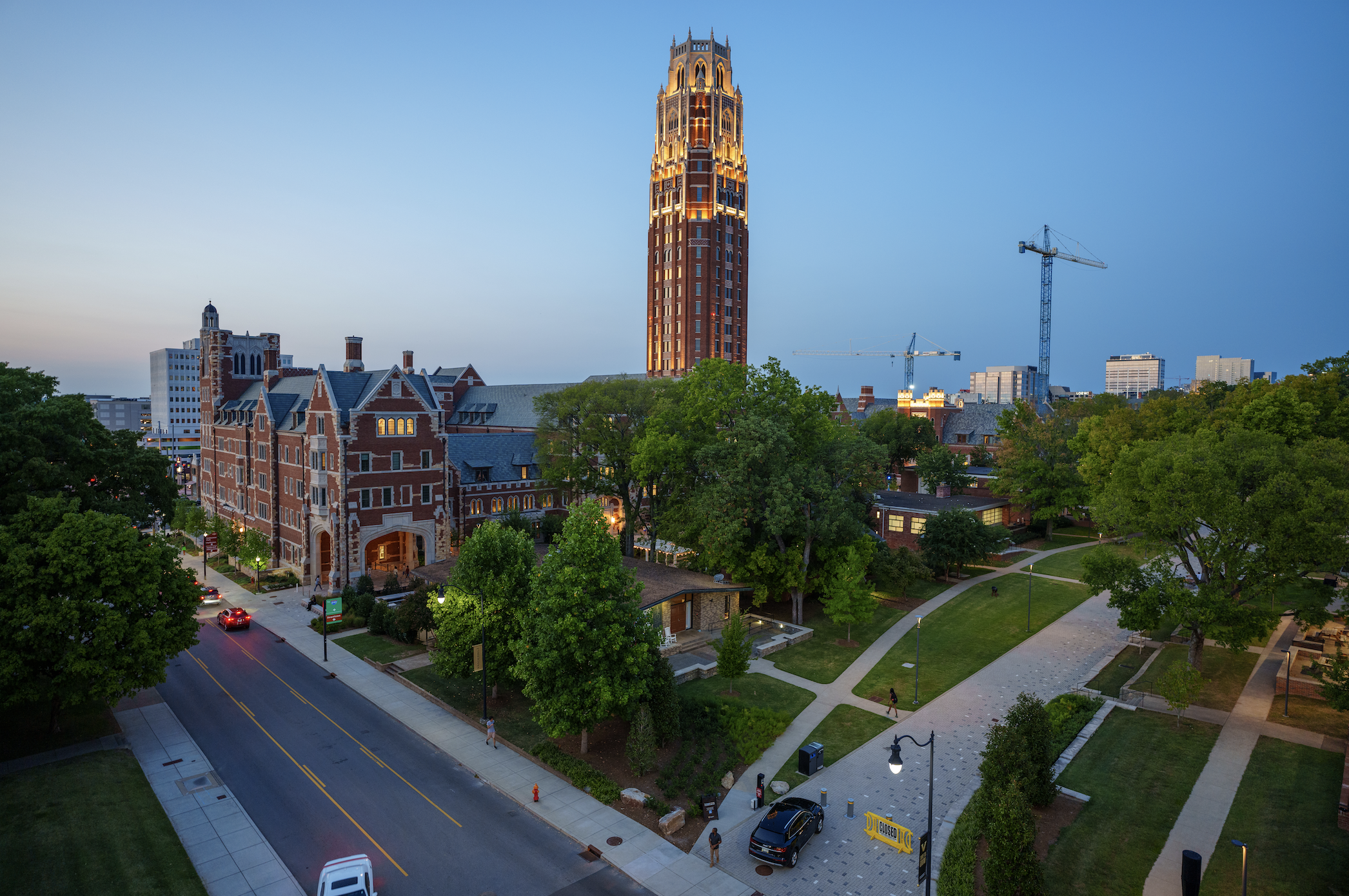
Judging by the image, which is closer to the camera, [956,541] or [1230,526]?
[1230,526]

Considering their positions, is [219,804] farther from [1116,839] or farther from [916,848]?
[1116,839]

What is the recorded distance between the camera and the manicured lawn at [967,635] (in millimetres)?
36719

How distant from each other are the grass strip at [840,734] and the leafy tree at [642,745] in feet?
16.0

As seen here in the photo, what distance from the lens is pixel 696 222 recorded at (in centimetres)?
11394

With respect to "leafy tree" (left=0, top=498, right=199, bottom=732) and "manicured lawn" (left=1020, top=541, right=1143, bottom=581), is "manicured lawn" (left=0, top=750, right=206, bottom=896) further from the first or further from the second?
"manicured lawn" (left=1020, top=541, right=1143, bottom=581)

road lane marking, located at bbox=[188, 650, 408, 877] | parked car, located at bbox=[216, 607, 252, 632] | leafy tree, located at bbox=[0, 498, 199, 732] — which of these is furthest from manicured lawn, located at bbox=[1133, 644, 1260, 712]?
parked car, located at bbox=[216, 607, 252, 632]

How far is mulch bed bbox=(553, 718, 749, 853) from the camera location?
2355 centimetres

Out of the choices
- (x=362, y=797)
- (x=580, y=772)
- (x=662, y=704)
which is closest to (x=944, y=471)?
(x=662, y=704)

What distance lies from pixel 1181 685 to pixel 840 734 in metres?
14.7

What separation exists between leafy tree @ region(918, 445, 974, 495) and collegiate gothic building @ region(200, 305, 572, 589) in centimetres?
4330

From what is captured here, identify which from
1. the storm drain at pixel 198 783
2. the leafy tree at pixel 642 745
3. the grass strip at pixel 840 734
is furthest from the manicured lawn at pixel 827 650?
the storm drain at pixel 198 783

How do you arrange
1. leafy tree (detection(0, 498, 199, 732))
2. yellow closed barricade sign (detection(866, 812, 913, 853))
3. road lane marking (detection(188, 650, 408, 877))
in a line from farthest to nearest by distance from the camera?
leafy tree (detection(0, 498, 199, 732)) < yellow closed barricade sign (detection(866, 812, 913, 853)) < road lane marking (detection(188, 650, 408, 877))

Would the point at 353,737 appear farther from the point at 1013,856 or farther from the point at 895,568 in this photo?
the point at 895,568

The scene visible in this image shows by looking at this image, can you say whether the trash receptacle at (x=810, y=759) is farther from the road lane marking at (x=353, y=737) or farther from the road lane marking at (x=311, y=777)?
the road lane marking at (x=311, y=777)
